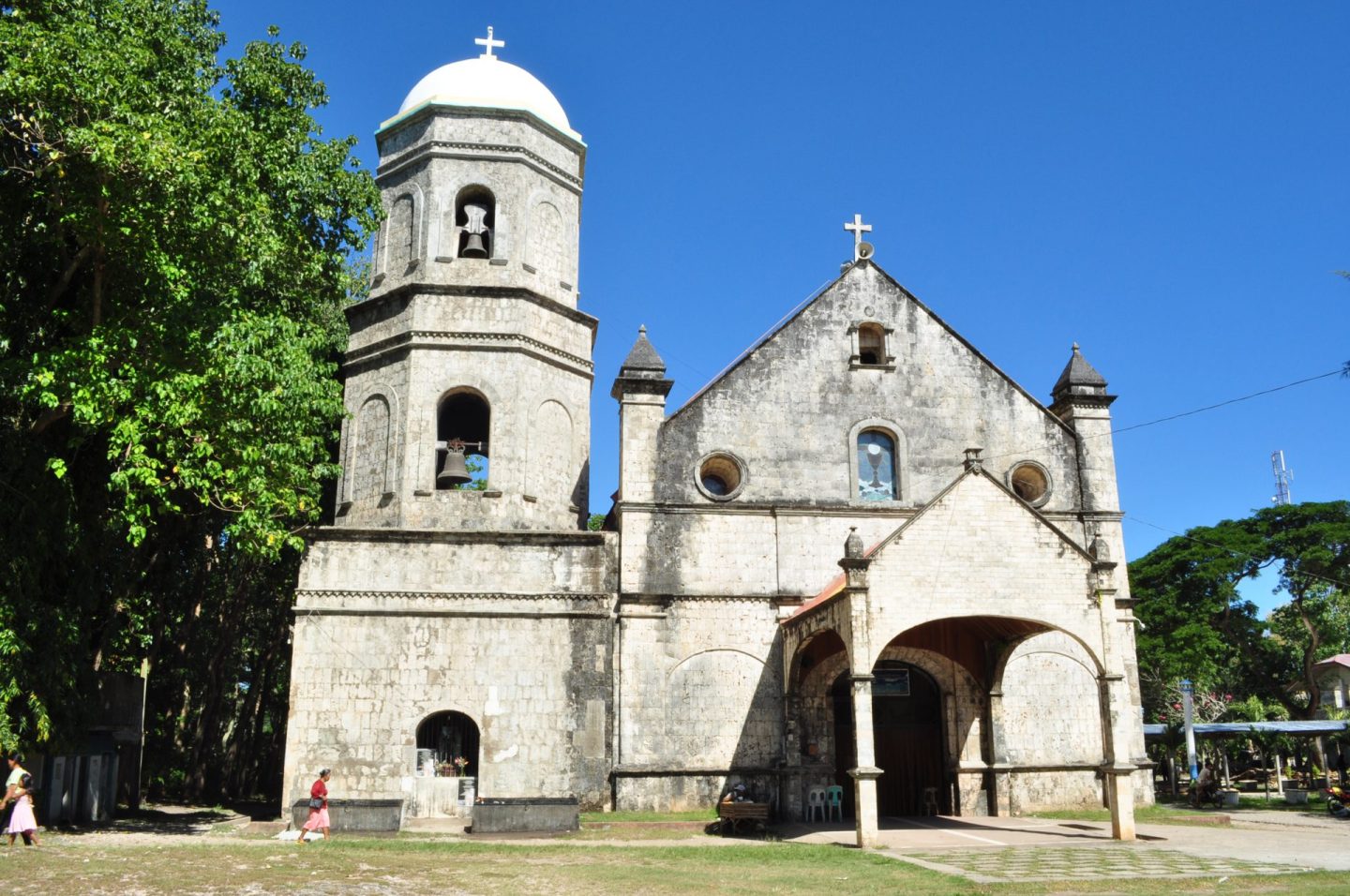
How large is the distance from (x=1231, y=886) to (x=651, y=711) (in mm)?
10452

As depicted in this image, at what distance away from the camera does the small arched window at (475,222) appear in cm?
2220

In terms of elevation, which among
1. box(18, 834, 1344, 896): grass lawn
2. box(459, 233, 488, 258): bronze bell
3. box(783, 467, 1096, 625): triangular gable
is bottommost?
box(18, 834, 1344, 896): grass lawn

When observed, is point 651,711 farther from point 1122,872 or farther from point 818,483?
point 1122,872

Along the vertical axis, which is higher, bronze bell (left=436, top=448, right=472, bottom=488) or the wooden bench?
bronze bell (left=436, top=448, right=472, bottom=488)

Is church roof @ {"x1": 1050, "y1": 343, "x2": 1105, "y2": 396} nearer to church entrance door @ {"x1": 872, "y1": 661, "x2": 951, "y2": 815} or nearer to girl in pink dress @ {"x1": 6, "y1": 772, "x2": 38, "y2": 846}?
church entrance door @ {"x1": 872, "y1": 661, "x2": 951, "y2": 815}

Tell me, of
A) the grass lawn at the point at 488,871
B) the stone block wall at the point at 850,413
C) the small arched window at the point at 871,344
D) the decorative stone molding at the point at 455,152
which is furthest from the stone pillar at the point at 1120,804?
the decorative stone molding at the point at 455,152

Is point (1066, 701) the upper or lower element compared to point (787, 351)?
lower

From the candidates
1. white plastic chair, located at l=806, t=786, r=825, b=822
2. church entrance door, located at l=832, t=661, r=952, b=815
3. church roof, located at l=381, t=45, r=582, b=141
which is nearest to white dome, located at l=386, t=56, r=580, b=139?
church roof, located at l=381, t=45, r=582, b=141

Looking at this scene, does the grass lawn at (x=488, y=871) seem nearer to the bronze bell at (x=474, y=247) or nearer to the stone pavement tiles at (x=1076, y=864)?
the stone pavement tiles at (x=1076, y=864)

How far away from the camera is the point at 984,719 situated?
2112 cm

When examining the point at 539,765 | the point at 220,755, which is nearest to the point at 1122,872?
the point at 539,765

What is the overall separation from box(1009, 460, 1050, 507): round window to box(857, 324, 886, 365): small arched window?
3.59 meters

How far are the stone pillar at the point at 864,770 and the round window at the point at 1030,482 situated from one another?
24.8ft

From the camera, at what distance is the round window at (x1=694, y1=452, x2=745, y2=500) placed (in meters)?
21.7
